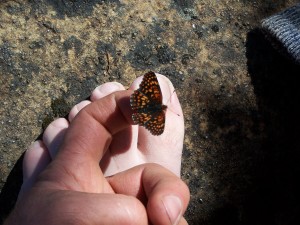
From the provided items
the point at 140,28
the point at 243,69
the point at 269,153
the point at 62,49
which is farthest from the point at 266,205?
the point at 62,49

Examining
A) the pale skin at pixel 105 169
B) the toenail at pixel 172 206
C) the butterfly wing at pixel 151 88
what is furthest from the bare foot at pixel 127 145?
the toenail at pixel 172 206

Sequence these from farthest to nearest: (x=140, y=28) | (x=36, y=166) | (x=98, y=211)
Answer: (x=140, y=28)
(x=36, y=166)
(x=98, y=211)

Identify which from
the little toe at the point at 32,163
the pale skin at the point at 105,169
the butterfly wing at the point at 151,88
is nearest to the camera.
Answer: the pale skin at the point at 105,169

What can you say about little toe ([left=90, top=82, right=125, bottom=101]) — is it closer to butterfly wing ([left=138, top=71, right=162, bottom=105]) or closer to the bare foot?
the bare foot

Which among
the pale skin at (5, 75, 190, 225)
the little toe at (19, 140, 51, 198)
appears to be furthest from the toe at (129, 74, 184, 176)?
the little toe at (19, 140, 51, 198)

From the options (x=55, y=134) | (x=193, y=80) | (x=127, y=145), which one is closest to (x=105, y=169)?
(x=127, y=145)

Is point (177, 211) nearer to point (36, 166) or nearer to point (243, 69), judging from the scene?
point (36, 166)

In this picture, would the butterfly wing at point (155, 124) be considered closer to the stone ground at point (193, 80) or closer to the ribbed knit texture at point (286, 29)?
the stone ground at point (193, 80)
